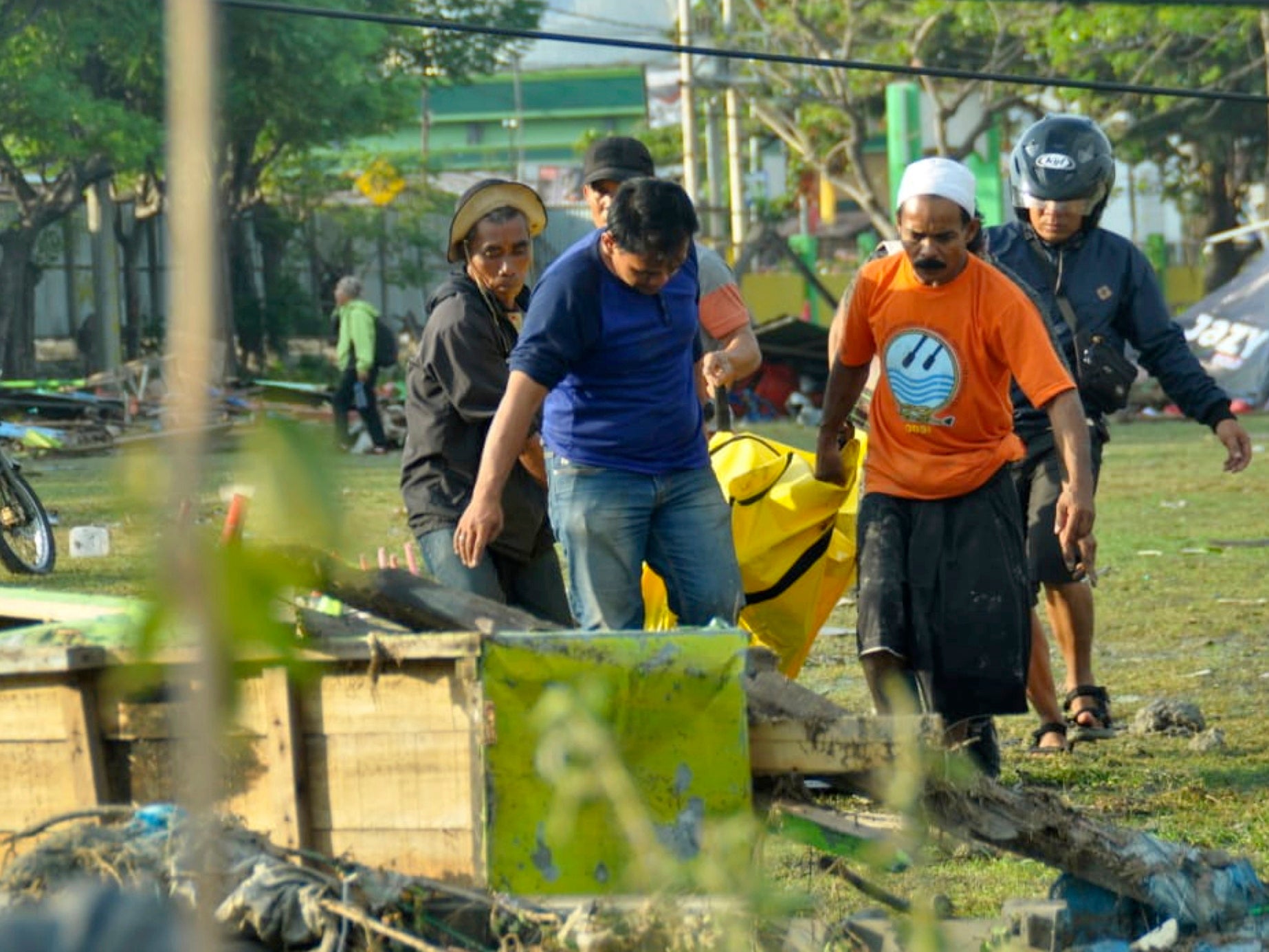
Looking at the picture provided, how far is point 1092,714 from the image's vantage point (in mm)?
6969

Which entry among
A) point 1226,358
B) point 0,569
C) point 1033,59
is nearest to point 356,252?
point 1033,59

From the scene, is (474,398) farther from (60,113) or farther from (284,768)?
(60,113)

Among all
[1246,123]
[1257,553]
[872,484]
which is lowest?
[1257,553]

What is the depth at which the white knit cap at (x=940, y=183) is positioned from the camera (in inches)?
224

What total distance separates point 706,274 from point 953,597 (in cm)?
116

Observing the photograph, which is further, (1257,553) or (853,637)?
(1257,553)

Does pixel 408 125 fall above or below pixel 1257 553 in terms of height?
above

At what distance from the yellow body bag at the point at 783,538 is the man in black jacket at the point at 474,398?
56 cm

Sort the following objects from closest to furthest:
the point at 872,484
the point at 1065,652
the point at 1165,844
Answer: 1. the point at 1165,844
2. the point at 872,484
3. the point at 1065,652

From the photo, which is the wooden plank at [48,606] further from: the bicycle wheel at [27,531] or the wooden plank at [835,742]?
the bicycle wheel at [27,531]

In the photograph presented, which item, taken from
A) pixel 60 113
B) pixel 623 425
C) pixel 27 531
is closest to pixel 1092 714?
pixel 623 425

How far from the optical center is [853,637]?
9227mm

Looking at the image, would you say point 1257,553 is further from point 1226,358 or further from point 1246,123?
point 1246,123

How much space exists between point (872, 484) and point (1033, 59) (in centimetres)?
3473
